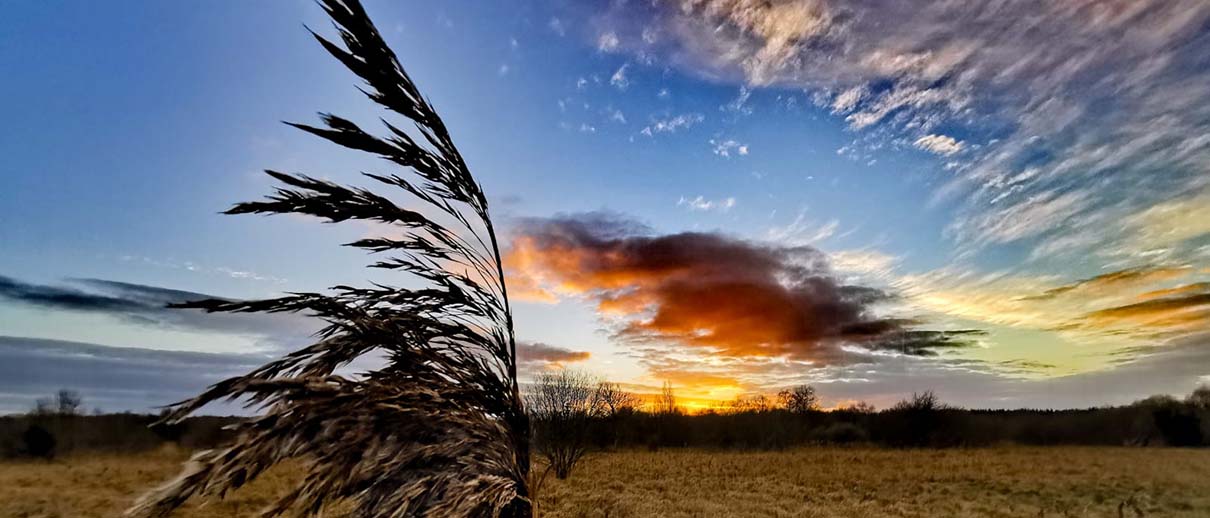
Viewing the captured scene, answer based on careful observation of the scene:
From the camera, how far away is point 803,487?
22188mm

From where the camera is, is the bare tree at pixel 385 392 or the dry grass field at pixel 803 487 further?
the dry grass field at pixel 803 487

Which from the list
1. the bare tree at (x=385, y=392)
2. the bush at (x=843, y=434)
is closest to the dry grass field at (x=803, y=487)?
the bare tree at (x=385, y=392)

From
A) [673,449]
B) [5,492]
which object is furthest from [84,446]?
[673,449]

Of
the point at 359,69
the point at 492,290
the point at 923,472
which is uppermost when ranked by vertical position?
the point at 359,69

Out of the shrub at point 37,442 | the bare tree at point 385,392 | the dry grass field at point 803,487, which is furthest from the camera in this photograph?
the shrub at point 37,442

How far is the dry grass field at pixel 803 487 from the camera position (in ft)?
55.9

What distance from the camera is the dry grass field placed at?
55.9 feet

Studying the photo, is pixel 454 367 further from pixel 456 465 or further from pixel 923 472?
pixel 923 472

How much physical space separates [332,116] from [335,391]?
89 centimetres

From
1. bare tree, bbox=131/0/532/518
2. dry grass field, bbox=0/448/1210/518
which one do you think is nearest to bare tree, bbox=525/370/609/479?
dry grass field, bbox=0/448/1210/518

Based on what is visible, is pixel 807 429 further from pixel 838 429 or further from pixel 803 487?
pixel 803 487

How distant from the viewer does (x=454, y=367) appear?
2.05 m

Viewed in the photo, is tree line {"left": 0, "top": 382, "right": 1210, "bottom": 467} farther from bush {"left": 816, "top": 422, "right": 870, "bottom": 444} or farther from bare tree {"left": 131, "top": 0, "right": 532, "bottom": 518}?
bare tree {"left": 131, "top": 0, "right": 532, "bottom": 518}

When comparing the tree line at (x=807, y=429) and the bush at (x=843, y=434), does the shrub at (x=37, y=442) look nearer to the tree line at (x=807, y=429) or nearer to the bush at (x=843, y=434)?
the tree line at (x=807, y=429)
